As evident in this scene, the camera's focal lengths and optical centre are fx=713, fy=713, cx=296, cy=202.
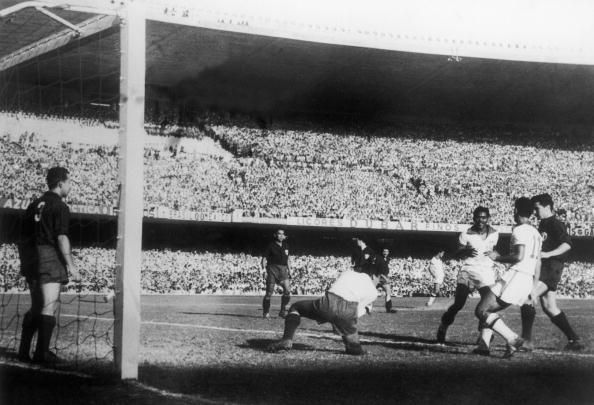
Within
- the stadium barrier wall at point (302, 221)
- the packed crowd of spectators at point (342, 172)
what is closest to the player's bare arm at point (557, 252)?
the stadium barrier wall at point (302, 221)

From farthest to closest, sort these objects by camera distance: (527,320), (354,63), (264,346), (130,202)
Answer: (354,63)
(527,320)
(264,346)
(130,202)

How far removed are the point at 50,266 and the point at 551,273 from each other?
5.67 meters

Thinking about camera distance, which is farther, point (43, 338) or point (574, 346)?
point (574, 346)

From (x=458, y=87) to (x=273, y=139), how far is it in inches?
277

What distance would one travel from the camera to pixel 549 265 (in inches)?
337

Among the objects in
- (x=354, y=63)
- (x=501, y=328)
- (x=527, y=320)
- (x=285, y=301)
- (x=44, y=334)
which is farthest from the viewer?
(x=354, y=63)

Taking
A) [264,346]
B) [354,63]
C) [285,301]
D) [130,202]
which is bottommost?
[264,346]

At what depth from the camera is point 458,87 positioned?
2603 cm

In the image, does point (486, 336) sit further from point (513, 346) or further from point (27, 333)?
point (27, 333)

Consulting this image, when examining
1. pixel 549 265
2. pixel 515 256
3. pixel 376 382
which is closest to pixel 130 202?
pixel 376 382

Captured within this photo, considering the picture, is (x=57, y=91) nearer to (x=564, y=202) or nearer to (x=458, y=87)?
(x=458, y=87)

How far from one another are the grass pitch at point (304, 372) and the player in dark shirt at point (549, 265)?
358 millimetres

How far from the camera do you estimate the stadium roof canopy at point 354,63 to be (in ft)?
66.6

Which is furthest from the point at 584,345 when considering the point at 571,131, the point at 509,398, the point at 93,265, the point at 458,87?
the point at 571,131
